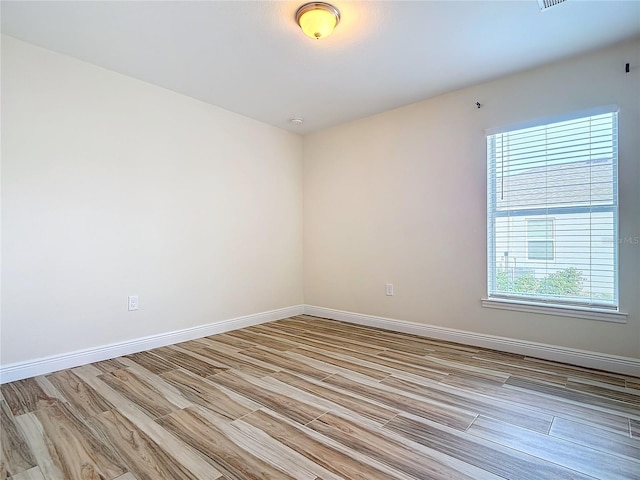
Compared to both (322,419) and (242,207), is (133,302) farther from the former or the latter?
(322,419)

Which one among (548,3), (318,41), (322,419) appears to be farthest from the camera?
(318,41)

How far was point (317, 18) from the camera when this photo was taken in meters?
2.12

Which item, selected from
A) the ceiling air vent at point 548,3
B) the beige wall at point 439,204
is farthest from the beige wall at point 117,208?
the ceiling air vent at point 548,3

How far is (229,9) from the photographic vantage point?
7.02 ft

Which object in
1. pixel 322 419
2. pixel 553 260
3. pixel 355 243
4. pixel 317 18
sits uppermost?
pixel 317 18

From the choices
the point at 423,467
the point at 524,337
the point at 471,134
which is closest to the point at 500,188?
the point at 471,134

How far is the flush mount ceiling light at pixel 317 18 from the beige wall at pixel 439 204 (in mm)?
1724

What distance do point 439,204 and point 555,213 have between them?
990 mm

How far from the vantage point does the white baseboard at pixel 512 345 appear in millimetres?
2535

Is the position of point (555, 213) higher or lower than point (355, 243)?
higher

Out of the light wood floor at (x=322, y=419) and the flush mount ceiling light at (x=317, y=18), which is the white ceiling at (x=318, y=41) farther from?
the light wood floor at (x=322, y=419)

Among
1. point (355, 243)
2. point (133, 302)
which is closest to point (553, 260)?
point (355, 243)

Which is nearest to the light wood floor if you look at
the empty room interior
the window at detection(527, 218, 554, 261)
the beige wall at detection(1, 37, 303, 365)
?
the empty room interior

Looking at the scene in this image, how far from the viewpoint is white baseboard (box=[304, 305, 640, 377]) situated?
2.54 meters
